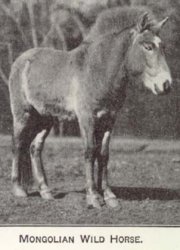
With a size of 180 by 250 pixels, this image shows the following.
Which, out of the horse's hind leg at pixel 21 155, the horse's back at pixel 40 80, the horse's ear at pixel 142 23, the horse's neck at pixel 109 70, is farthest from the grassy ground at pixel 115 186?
the horse's ear at pixel 142 23

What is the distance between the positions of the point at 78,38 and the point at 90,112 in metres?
0.98

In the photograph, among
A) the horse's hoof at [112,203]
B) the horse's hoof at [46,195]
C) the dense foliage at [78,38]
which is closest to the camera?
the horse's hoof at [112,203]

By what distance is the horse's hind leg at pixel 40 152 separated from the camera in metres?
6.16

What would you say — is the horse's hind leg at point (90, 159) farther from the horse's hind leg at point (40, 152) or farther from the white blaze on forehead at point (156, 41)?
the white blaze on forehead at point (156, 41)

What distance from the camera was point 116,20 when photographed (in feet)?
18.9

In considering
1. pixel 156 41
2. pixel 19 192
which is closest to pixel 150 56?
pixel 156 41

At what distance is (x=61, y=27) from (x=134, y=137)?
1332mm

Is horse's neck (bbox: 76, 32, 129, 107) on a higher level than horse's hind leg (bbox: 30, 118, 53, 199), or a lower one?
higher

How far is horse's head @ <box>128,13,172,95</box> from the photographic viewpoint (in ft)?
18.4

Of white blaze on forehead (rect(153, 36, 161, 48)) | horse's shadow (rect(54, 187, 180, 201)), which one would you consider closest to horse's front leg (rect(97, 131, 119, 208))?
horse's shadow (rect(54, 187, 180, 201))

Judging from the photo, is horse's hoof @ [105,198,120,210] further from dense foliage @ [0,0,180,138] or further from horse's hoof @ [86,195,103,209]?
dense foliage @ [0,0,180,138]

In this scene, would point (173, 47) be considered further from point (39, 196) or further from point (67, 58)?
point (39, 196)

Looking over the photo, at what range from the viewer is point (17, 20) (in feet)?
22.2

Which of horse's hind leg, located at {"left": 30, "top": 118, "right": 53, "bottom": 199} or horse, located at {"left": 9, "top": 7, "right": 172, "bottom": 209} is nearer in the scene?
horse, located at {"left": 9, "top": 7, "right": 172, "bottom": 209}
